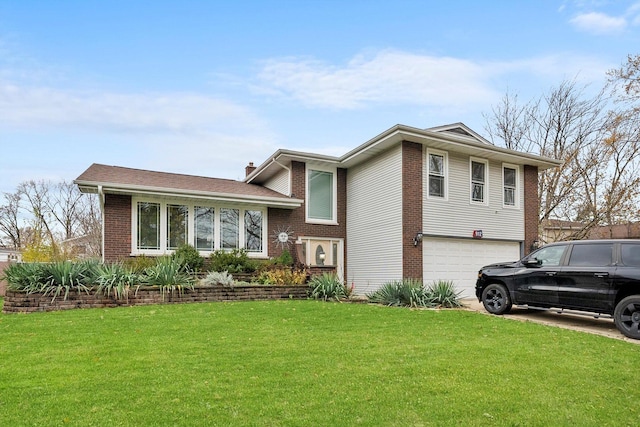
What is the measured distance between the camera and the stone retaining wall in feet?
31.3

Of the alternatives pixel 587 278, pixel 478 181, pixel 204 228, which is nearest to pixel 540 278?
pixel 587 278

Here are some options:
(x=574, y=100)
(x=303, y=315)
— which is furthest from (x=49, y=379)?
(x=574, y=100)

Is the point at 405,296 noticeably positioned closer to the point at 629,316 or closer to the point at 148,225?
the point at 629,316

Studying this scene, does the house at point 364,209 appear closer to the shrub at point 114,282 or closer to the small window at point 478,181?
the small window at point 478,181

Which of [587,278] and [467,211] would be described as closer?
[587,278]

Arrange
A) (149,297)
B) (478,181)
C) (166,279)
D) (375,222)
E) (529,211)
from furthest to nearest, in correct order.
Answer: (529,211)
(478,181)
(375,222)
(166,279)
(149,297)

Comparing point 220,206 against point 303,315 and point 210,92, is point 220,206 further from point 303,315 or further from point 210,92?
point 303,315

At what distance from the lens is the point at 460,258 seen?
14.9 metres

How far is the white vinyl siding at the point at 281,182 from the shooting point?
16328 millimetres

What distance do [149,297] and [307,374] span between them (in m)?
7.23

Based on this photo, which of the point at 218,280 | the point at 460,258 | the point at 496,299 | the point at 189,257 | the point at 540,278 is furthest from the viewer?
the point at 460,258

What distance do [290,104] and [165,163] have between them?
16.1 meters

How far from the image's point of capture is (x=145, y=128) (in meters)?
23.1

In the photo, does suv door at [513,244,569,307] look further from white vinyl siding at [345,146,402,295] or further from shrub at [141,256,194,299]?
shrub at [141,256,194,299]
